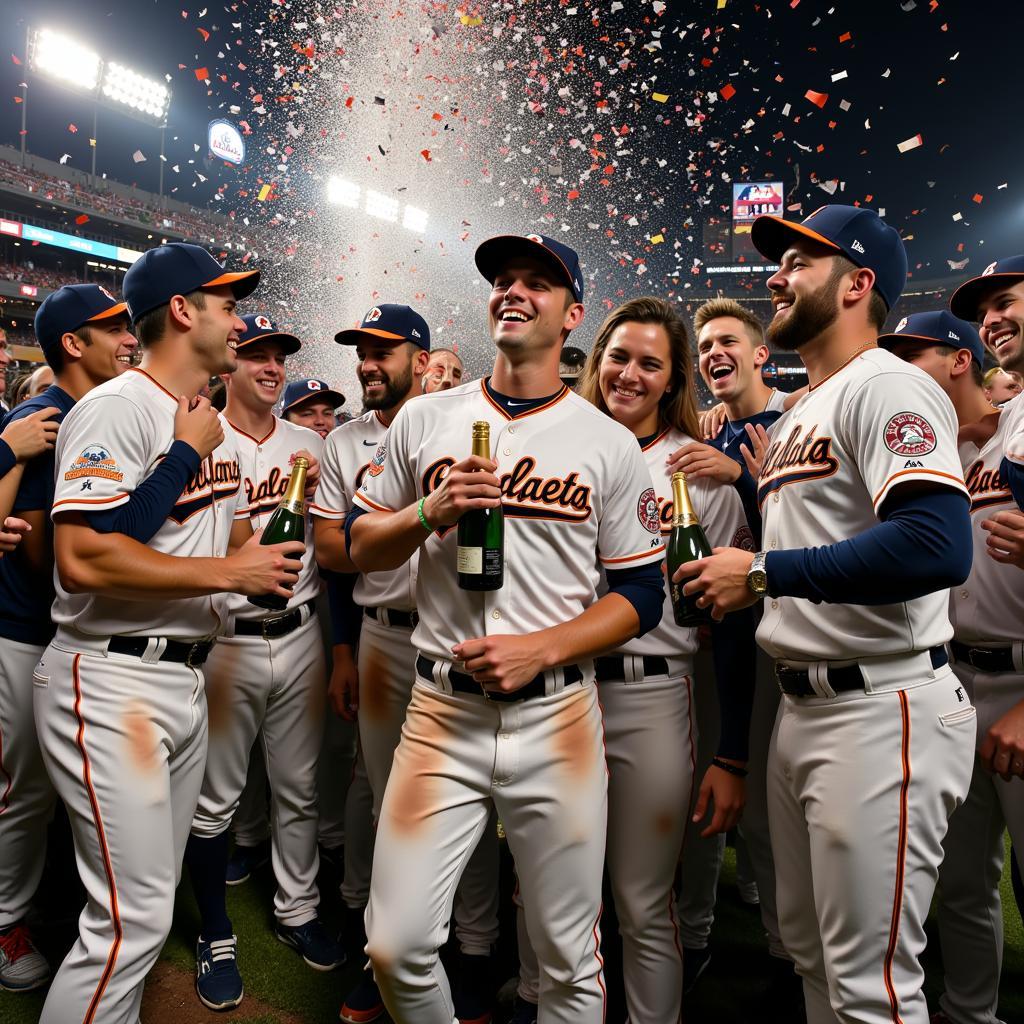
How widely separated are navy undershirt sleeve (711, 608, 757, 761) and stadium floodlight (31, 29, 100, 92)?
33.9 metres

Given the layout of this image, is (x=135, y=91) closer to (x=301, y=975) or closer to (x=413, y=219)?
(x=413, y=219)

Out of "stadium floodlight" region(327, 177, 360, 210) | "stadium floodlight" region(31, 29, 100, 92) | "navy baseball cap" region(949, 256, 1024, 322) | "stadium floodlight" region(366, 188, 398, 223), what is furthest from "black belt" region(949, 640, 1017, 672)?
"stadium floodlight" region(31, 29, 100, 92)

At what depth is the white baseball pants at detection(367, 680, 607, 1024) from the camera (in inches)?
75.5

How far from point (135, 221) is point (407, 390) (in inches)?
1345

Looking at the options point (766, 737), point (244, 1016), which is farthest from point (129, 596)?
point (766, 737)

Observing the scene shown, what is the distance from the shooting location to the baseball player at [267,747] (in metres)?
2.89

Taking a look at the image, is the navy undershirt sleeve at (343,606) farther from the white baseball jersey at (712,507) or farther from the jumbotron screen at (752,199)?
the jumbotron screen at (752,199)

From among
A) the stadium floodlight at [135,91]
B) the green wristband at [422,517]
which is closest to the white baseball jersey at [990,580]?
the green wristband at [422,517]

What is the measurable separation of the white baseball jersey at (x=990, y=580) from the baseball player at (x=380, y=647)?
192 cm

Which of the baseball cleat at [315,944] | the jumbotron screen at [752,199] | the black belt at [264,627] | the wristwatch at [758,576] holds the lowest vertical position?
the baseball cleat at [315,944]

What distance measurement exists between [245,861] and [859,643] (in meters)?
3.26

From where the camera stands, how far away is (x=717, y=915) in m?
3.51

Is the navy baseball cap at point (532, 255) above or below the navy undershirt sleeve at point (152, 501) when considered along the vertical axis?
above

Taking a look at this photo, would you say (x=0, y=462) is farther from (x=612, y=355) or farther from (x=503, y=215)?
(x=503, y=215)
